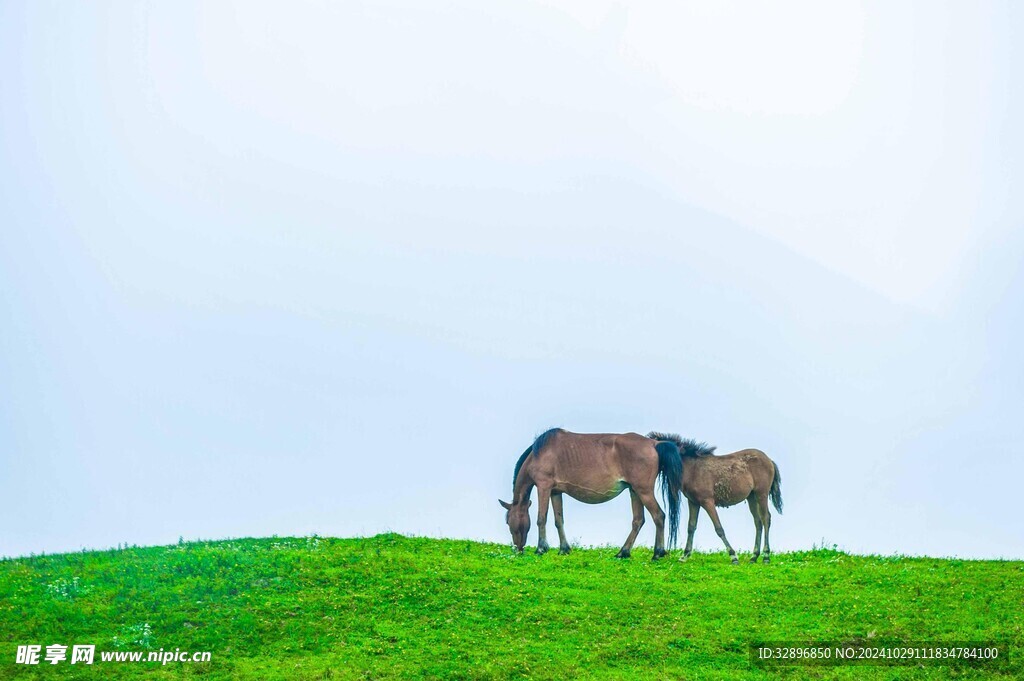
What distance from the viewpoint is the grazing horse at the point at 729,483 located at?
25.2 metres

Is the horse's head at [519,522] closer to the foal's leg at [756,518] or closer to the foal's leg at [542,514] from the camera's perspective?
the foal's leg at [542,514]

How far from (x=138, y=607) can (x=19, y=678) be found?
8.84ft

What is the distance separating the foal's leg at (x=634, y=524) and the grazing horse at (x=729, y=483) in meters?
1.16

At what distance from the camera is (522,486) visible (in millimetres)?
26922

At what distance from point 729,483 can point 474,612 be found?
8.01 metres

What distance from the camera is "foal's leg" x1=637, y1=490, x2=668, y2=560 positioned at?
25.1 metres

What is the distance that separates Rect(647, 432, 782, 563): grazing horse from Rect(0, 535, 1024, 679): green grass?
1.99m

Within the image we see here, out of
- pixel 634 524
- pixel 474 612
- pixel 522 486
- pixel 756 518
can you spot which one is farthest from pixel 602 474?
pixel 474 612

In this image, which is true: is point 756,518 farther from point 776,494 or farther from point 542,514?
point 542,514

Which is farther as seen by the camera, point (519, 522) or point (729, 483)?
point (519, 522)

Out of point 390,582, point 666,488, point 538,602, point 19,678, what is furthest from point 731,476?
point 19,678

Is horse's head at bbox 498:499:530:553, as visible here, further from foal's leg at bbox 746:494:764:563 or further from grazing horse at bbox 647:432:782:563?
foal's leg at bbox 746:494:764:563

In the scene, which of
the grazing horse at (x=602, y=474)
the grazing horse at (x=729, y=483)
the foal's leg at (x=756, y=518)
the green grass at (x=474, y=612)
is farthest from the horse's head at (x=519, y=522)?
the foal's leg at (x=756, y=518)

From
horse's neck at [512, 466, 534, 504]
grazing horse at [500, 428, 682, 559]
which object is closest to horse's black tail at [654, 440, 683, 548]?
grazing horse at [500, 428, 682, 559]
